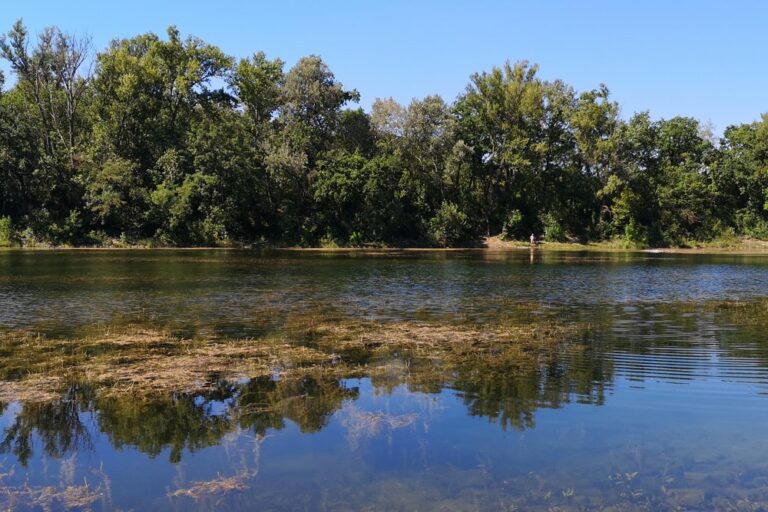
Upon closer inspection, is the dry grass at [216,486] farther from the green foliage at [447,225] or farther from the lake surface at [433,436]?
the green foliage at [447,225]

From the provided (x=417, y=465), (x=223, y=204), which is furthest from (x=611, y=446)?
(x=223, y=204)

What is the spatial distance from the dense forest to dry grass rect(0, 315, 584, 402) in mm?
52545

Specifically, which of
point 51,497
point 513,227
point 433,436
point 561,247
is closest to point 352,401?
point 433,436

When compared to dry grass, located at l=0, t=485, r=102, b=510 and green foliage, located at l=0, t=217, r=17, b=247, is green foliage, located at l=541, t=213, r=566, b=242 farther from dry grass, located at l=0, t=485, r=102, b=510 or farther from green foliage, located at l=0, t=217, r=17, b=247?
dry grass, located at l=0, t=485, r=102, b=510

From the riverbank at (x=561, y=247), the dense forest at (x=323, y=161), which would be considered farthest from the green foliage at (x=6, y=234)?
the riverbank at (x=561, y=247)

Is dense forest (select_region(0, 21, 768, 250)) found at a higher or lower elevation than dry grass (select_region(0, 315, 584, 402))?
higher

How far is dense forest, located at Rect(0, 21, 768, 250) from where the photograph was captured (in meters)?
67.8

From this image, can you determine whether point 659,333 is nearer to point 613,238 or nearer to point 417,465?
point 417,465

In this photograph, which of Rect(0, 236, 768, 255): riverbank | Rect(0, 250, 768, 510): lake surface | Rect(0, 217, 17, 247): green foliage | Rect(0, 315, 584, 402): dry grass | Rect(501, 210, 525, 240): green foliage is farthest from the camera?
Rect(501, 210, 525, 240): green foliage

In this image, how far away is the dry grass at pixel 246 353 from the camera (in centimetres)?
1198

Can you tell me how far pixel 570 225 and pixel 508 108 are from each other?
1749cm

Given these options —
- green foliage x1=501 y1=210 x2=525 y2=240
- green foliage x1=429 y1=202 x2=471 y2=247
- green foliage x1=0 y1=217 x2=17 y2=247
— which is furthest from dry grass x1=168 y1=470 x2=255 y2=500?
green foliage x1=501 y1=210 x2=525 y2=240

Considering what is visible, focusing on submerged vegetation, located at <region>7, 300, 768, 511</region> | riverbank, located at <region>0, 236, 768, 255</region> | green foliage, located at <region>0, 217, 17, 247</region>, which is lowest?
submerged vegetation, located at <region>7, 300, 768, 511</region>

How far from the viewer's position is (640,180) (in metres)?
79.5
